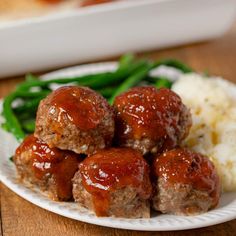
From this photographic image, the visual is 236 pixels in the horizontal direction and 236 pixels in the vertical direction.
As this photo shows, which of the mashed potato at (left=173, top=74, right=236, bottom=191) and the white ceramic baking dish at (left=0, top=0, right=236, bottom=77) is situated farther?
the white ceramic baking dish at (left=0, top=0, right=236, bottom=77)

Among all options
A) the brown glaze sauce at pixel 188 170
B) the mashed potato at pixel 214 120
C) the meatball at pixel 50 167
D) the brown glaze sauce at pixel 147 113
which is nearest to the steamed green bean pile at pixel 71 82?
the mashed potato at pixel 214 120

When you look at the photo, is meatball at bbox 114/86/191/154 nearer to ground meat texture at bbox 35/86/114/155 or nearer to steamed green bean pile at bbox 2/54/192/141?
ground meat texture at bbox 35/86/114/155

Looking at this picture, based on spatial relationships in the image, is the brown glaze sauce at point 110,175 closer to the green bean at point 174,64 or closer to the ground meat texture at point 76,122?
the ground meat texture at point 76,122

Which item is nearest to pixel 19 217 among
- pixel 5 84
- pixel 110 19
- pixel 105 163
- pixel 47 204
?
pixel 47 204

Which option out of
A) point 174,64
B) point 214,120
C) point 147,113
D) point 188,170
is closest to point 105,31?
point 174,64

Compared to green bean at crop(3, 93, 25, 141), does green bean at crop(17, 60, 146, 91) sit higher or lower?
higher

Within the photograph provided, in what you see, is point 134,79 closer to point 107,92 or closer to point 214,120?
point 107,92

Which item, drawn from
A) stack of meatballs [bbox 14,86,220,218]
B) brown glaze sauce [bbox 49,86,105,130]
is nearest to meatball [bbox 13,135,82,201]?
stack of meatballs [bbox 14,86,220,218]
